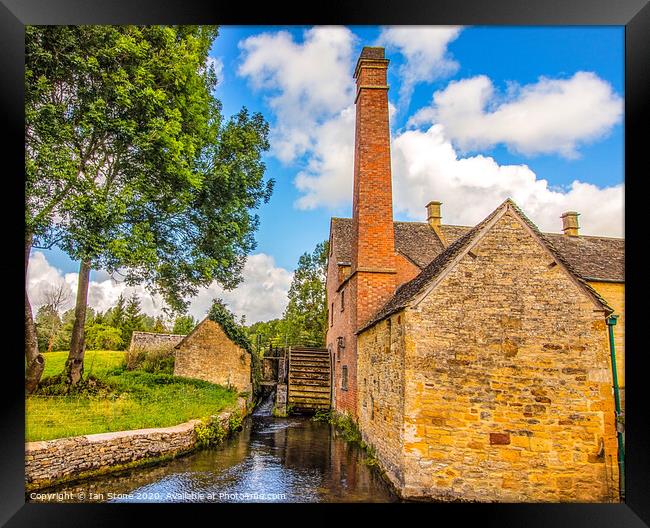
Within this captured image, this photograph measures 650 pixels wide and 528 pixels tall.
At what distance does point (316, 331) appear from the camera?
2067cm

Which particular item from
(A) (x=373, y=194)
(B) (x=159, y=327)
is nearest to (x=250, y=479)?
(A) (x=373, y=194)

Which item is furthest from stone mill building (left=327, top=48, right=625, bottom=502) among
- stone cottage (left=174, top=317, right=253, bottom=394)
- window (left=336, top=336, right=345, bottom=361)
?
stone cottage (left=174, top=317, right=253, bottom=394)

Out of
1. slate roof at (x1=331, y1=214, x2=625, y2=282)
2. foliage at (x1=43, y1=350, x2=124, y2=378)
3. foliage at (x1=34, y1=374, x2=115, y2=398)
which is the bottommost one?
foliage at (x1=34, y1=374, x2=115, y2=398)

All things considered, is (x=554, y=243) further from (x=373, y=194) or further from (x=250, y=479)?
(x=250, y=479)

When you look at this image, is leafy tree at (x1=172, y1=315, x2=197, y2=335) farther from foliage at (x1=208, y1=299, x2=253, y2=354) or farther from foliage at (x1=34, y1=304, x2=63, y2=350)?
foliage at (x1=34, y1=304, x2=63, y2=350)

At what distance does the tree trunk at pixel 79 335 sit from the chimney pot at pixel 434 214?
12.5m

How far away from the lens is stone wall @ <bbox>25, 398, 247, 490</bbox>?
5.73 m

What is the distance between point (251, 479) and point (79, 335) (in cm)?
571

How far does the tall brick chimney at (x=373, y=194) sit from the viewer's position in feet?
33.6

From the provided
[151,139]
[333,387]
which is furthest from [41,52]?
[333,387]

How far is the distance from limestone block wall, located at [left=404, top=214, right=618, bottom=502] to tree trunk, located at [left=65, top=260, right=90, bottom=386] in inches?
284
